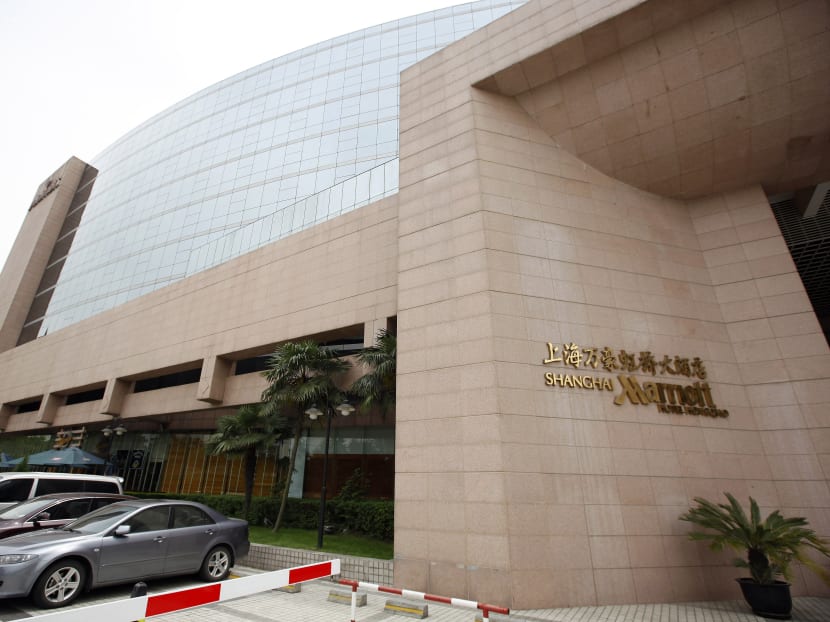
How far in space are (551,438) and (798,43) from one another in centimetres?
1188

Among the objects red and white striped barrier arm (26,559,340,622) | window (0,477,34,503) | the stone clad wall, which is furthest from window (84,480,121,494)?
red and white striped barrier arm (26,559,340,622)

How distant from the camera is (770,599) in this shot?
8055 millimetres

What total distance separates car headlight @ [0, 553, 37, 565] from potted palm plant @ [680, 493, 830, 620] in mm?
12252

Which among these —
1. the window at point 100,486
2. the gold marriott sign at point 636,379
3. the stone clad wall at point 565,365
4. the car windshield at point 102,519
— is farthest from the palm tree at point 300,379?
the gold marriott sign at point 636,379

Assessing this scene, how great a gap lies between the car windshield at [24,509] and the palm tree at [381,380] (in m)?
8.34

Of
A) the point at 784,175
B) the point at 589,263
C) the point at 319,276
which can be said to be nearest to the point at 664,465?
the point at 589,263

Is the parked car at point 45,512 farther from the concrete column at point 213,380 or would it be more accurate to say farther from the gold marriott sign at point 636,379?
the gold marriott sign at point 636,379

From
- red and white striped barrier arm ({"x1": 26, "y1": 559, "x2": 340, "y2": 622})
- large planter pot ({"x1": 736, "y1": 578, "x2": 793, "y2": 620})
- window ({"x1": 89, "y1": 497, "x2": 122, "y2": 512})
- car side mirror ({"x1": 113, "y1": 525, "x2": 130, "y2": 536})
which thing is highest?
window ({"x1": 89, "y1": 497, "x2": 122, "y2": 512})

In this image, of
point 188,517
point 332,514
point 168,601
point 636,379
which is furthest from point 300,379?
point 168,601

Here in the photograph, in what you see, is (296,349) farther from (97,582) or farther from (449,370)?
(97,582)

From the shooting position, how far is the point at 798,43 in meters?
10.9

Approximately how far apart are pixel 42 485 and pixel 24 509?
337cm

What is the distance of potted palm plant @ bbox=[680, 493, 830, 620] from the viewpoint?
8039 mm

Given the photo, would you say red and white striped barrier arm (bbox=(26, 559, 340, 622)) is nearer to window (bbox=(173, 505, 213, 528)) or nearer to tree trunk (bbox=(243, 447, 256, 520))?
window (bbox=(173, 505, 213, 528))
